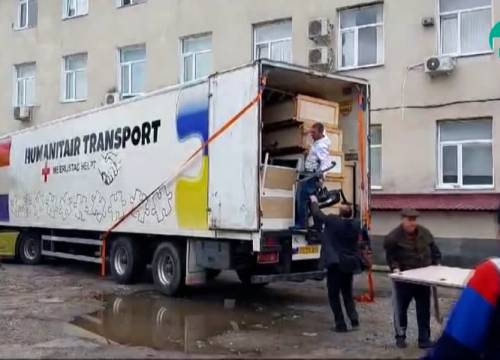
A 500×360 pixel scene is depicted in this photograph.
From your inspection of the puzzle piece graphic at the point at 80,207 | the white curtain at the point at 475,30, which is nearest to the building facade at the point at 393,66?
the white curtain at the point at 475,30

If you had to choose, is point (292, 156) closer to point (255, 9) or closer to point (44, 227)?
point (44, 227)

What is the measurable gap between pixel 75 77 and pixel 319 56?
10536mm

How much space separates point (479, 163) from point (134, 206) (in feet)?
26.3

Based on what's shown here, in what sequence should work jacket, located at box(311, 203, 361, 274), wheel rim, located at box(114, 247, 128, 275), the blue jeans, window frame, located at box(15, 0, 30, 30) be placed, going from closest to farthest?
work jacket, located at box(311, 203, 361, 274), the blue jeans, wheel rim, located at box(114, 247, 128, 275), window frame, located at box(15, 0, 30, 30)

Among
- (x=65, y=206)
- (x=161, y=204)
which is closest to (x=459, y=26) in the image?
(x=161, y=204)

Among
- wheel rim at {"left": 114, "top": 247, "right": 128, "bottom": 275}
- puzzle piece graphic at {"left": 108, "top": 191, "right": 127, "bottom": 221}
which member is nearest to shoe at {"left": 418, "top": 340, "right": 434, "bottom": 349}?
puzzle piece graphic at {"left": 108, "top": 191, "right": 127, "bottom": 221}

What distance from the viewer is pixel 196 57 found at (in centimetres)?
2053

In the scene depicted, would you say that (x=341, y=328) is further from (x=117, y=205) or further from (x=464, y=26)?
(x=464, y=26)

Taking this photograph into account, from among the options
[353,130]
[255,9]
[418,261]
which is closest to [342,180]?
[353,130]

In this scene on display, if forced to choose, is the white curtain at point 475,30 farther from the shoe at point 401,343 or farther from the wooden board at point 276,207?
the shoe at point 401,343

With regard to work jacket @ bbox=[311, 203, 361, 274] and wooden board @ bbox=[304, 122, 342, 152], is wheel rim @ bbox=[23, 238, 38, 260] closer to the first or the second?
wooden board @ bbox=[304, 122, 342, 152]

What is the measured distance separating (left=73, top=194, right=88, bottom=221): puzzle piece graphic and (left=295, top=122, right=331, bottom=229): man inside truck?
213 inches

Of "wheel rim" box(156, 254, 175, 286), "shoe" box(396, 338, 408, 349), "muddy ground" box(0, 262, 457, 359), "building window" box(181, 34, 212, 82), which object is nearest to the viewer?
"muddy ground" box(0, 262, 457, 359)

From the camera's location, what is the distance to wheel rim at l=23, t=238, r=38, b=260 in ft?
54.1
